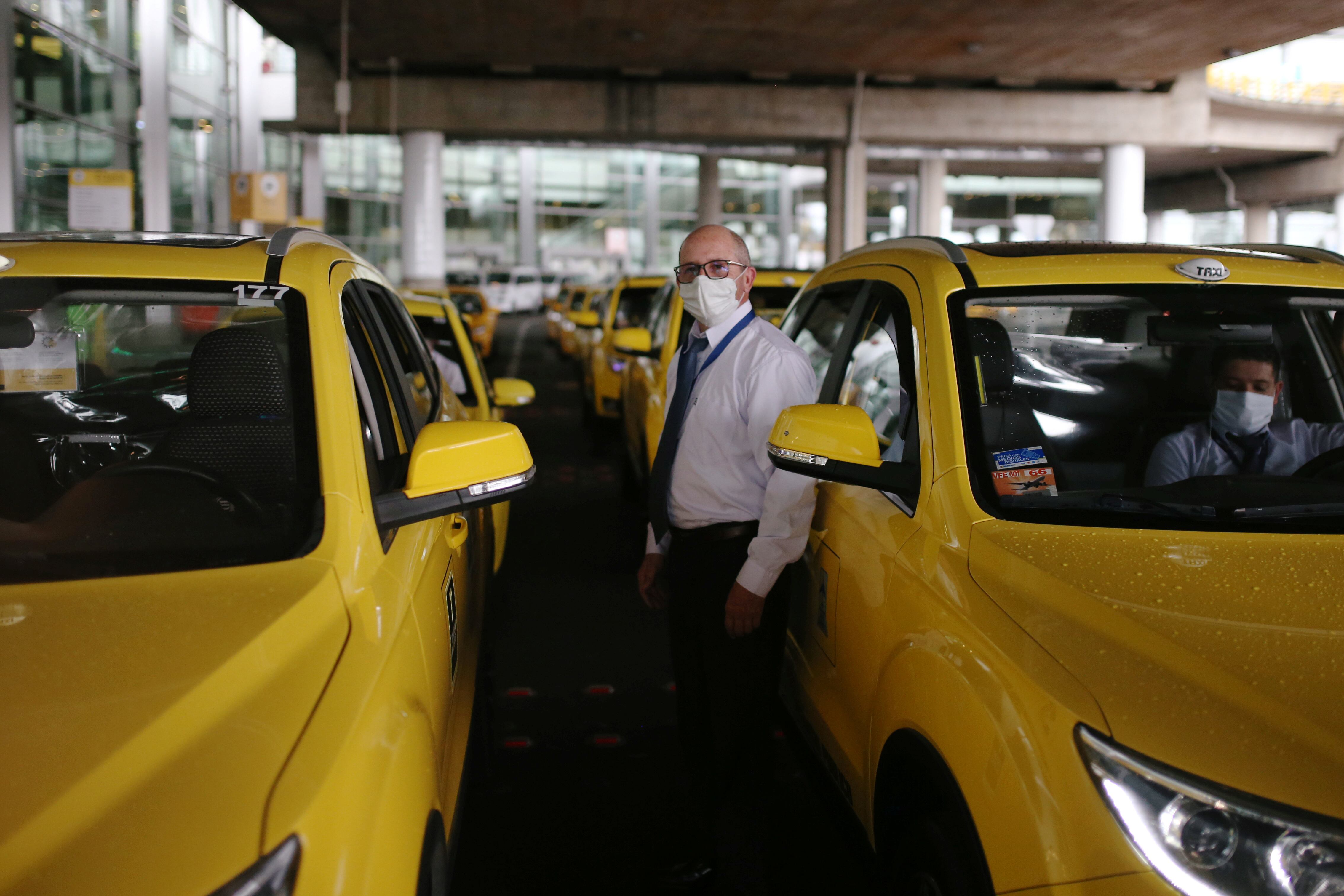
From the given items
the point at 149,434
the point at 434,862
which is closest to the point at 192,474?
the point at 149,434

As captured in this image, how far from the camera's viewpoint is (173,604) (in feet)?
6.66

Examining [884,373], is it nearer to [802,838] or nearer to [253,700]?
[802,838]

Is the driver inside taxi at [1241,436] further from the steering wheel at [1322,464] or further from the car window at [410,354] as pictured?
the car window at [410,354]

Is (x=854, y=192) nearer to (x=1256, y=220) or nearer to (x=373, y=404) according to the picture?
(x=1256, y=220)

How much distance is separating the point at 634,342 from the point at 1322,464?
16.7 feet

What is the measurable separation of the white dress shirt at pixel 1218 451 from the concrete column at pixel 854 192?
86.1 ft

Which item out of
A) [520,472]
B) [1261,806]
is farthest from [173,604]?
[1261,806]

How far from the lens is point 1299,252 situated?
11.5ft

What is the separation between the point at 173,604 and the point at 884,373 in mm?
2940

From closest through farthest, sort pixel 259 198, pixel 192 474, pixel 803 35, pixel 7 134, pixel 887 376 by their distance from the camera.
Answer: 1. pixel 192 474
2. pixel 887 376
3. pixel 7 134
4. pixel 259 198
5. pixel 803 35

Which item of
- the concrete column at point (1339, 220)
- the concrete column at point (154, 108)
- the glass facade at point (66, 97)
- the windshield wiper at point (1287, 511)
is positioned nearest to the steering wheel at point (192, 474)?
the windshield wiper at point (1287, 511)

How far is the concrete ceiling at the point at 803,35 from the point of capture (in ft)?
68.7

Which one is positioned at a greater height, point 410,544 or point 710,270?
point 710,270

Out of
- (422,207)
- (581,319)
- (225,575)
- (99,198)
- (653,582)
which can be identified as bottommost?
(653,582)
